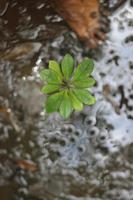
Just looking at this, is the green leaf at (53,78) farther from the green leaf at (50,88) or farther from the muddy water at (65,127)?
the muddy water at (65,127)

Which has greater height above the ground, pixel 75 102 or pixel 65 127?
pixel 75 102

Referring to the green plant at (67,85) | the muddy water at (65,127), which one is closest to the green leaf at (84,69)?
the green plant at (67,85)

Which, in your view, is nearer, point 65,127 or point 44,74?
point 44,74

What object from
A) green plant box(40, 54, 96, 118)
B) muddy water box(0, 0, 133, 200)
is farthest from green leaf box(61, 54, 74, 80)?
muddy water box(0, 0, 133, 200)

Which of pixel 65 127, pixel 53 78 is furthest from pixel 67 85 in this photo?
pixel 65 127

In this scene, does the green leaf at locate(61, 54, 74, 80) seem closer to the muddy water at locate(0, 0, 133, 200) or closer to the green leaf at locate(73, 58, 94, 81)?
the green leaf at locate(73, 58, 94, 81)

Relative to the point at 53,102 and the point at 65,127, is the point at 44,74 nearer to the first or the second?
the point at 53,102

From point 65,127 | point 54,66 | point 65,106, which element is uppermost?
point 54,66
